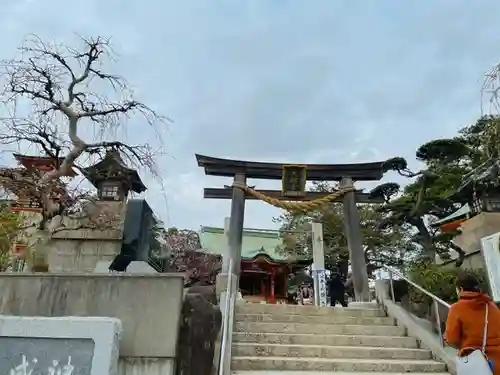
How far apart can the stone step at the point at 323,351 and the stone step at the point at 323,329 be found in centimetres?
67

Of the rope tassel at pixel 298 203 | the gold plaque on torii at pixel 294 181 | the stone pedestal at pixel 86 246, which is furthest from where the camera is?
the gold plaque on torii at pixel 294 181

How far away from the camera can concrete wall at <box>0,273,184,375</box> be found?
13.4ft

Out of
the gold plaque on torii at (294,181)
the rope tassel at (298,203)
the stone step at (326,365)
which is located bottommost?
the stone step at (326,365)

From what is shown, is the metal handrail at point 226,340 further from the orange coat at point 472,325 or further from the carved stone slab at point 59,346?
the orange coat at point 472,325

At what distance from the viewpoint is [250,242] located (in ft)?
81.9

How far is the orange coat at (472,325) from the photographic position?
3.05 m

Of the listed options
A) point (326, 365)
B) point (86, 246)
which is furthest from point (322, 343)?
point (86, 246)

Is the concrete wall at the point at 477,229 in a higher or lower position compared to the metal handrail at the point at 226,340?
higher

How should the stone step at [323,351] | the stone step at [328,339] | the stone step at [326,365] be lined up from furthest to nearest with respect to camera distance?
the stone step at [328,339], the stone step at [323,351], the stone step at [326,365]

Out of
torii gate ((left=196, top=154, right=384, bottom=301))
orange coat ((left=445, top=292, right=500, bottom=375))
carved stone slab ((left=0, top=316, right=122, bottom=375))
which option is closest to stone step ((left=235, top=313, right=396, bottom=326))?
torii gate ((left=196, top=154, right=384, bottom=301))

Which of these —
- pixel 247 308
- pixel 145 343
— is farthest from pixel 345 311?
pixel 145 343

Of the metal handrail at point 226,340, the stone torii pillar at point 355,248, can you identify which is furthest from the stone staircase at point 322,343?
the stone torii pillar at point 355,248

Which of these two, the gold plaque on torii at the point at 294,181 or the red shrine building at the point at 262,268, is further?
the red shrine building at the point at 262,268

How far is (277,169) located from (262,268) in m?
10.7
